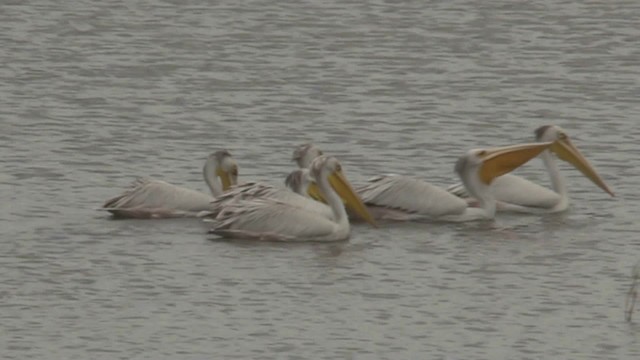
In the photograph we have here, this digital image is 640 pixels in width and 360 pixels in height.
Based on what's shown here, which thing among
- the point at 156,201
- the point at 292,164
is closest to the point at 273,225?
the point at 156,201

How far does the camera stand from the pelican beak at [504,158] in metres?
12.0

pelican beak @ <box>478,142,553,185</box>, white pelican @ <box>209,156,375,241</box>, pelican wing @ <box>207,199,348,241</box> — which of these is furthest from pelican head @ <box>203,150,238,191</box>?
pelican beak @ <box>478,142,553,185</box>

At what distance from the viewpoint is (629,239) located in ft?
36.6

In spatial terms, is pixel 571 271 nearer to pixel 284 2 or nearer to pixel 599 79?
pixel 599 79

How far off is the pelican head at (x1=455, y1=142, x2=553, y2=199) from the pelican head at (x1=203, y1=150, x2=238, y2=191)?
1.07 metres

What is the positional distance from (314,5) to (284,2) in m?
0.31

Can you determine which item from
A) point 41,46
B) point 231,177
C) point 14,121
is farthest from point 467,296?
point 41,46

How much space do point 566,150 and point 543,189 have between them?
52 cm

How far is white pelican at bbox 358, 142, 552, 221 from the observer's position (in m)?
11.6

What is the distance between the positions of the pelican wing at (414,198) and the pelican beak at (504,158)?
33 centimetres

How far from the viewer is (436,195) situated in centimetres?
1164

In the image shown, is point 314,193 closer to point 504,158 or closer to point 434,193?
point 434,193

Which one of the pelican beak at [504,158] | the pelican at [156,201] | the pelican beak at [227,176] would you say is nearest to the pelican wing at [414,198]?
the pelican beak at [504,158]

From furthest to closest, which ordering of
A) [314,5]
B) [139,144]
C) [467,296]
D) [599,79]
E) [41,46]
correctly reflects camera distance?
[314,5] < [41,46] < [599,79] < [139,144] < [467,296]
